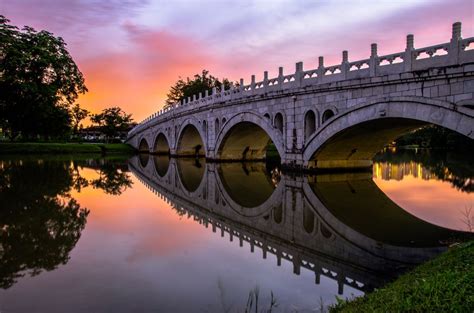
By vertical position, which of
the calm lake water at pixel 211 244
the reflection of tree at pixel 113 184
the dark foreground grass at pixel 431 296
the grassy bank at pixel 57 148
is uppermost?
the grassy bank at pixel 57 148

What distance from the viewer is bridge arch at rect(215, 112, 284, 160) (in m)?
30.7

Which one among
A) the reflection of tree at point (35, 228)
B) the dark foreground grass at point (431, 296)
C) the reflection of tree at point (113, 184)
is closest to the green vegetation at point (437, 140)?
the reflection of tree at point (113, 184)

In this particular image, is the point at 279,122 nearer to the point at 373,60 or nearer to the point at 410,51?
the point at 373,60

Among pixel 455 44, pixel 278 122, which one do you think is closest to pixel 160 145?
pixel 278 122

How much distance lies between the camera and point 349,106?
66.7 feet

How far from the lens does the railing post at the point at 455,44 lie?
1512cm

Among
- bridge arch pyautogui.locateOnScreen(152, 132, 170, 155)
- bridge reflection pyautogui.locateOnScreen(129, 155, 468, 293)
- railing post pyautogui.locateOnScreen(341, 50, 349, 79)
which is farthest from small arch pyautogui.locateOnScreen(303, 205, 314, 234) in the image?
bridge arch pyautogui.locateOnScreen(152, 132, 170, 155)

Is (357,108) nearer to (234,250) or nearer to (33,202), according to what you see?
(234,250)

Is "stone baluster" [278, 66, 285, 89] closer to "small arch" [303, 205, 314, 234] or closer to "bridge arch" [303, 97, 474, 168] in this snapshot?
"bridge arch" [303, 97, 474, 168]

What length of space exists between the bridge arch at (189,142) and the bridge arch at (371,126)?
22409 mm

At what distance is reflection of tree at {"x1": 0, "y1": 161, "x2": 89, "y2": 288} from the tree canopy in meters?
59.1

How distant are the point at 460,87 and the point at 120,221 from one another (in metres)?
12.7

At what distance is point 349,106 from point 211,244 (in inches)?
518

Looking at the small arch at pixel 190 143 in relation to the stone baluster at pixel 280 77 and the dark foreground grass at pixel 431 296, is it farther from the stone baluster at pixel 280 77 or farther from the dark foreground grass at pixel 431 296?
the dark foreground grass at pixel 431 296
